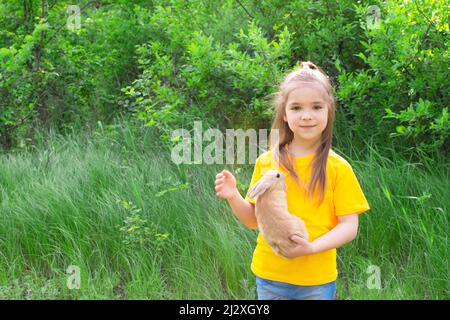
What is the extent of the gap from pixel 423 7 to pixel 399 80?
57 cm

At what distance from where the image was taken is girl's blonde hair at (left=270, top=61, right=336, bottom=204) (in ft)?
8.09

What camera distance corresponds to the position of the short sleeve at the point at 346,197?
2479mm

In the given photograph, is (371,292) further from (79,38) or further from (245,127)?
(79,38)

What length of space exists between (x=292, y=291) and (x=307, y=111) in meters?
0.75

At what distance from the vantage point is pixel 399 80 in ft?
15.4

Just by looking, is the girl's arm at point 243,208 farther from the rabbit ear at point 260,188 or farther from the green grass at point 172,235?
the green grass at point 172,235

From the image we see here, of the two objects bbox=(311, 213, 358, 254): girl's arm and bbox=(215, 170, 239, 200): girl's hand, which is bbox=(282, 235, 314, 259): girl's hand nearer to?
bbox=(311, 213, 358, 254): girl's arm

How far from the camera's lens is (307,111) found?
2.49 metres

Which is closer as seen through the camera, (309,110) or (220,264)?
(309,110)

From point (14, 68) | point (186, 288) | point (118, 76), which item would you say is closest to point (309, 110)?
point (186, 288)

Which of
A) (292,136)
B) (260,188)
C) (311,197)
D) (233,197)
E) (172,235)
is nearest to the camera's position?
(260,188)

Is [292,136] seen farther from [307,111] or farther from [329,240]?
[329,240]

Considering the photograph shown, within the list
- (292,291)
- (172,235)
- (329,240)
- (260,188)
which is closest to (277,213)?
(260,188)

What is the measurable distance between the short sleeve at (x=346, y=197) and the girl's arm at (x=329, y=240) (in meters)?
0.03
